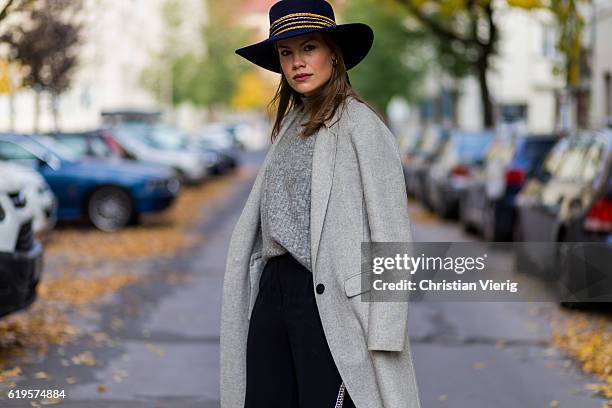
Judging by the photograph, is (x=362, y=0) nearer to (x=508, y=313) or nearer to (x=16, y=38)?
(x=16, y=38)

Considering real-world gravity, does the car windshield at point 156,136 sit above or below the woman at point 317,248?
above

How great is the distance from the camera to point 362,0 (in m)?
42.0

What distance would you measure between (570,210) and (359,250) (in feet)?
21.9

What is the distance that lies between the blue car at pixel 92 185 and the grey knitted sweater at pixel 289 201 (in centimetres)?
1439

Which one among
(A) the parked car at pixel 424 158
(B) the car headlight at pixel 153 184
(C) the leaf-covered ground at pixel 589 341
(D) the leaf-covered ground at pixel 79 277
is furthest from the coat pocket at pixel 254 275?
(A) the parked car at pixel 424 158

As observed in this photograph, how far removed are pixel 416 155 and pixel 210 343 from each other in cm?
1765

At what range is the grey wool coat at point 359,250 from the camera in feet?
10.8

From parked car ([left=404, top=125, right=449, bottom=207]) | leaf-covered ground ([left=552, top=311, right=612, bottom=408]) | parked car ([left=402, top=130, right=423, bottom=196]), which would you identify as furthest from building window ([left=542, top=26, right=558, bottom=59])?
leaf-covered ground ([left=552, top=311, right=612, bottom=408])

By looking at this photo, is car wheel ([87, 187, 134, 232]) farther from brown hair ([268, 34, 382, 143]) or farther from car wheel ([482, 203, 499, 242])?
brown hair ([268, 34, 382, 143])

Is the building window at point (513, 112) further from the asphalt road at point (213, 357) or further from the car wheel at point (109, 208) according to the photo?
the asphalt road at point (213, 357)

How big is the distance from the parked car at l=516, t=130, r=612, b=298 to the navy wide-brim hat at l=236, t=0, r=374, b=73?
576 centimetres

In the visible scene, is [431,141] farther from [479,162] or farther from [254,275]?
[254,275]

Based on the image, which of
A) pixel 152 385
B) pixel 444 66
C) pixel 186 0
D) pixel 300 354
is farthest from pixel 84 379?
pixel 186 0

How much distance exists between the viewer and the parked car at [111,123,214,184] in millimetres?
27733
